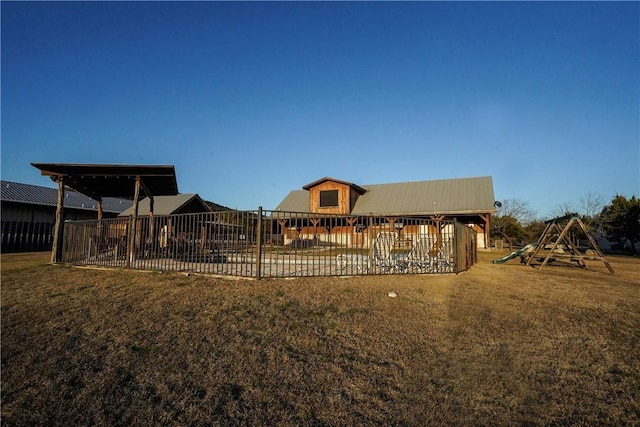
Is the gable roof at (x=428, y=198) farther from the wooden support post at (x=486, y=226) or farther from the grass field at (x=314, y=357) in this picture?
the grass field at (x=314, y=357)

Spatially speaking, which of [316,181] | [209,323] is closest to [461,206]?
[316,181]

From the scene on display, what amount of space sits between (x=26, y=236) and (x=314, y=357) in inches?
1109

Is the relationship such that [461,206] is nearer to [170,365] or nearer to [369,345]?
[369,345]

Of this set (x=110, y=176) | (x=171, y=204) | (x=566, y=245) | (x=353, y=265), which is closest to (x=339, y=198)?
(x=171, y=204)

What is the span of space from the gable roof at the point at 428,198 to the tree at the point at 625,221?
1198cm

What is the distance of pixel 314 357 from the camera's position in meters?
3.67

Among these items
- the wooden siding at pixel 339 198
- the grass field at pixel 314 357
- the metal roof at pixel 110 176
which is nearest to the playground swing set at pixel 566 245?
the grass field at pixel 314 357

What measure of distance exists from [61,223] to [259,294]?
36.4ft

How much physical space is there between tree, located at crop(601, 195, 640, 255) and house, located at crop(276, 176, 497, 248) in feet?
39.5

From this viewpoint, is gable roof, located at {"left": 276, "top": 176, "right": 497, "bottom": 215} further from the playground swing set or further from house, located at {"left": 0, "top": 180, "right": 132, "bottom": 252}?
house, located at {"left": 0, "top": 180, "right": 132, "bottom": 252}

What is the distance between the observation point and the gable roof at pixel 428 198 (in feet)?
84.0

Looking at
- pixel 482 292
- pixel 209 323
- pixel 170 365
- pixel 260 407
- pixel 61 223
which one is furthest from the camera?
pixel 61 223

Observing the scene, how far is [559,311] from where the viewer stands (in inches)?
219

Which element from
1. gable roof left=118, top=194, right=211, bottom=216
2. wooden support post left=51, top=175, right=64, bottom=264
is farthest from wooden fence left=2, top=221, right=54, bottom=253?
wooden support post left=51, top=175, right=64, bottom=264
